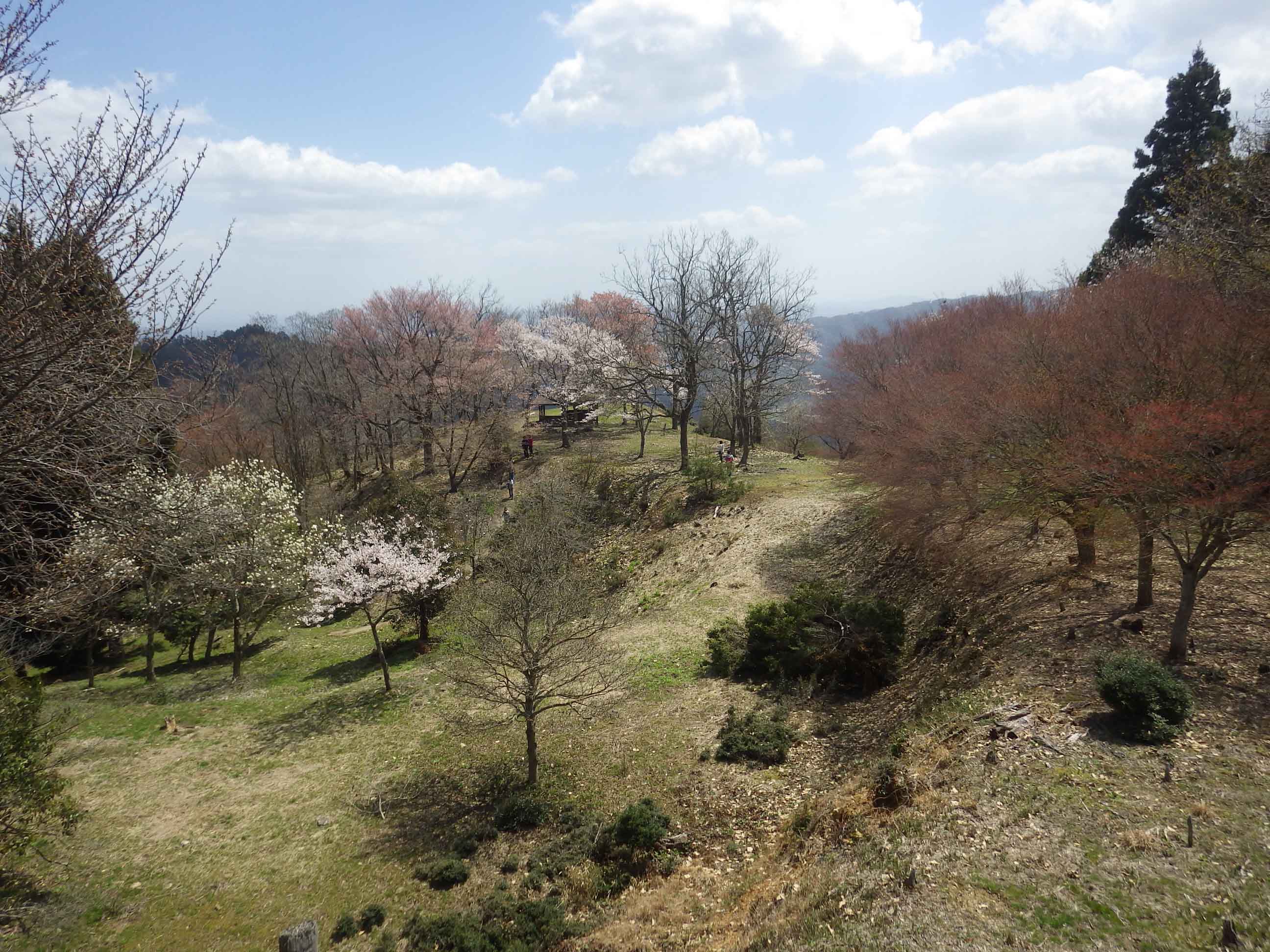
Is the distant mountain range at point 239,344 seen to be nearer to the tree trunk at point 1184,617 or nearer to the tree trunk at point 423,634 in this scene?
the tree trunk at point 423,634

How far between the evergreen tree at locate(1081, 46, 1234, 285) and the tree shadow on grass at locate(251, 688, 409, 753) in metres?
28.5

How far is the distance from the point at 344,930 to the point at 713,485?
19660 millimetres

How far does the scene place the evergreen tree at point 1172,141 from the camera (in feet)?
80.4

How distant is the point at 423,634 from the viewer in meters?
19.4

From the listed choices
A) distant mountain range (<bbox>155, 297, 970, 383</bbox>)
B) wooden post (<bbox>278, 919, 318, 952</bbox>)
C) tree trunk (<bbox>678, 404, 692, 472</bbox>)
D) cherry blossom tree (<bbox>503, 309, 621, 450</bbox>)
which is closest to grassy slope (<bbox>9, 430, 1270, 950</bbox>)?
wooden post (<bbox>278, 919, 318, 952</bbox>)

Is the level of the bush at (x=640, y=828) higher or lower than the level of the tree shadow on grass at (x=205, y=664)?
higher

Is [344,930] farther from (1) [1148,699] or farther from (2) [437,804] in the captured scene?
(1) [1148,699]

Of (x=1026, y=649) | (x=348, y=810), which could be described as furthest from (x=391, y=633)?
(x=1026, y=649)

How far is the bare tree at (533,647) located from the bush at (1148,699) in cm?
751

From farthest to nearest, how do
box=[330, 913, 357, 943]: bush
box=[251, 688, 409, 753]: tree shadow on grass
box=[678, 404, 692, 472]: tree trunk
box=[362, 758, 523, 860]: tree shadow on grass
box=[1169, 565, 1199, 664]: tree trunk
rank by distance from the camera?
box=[678, 404, 692, 472]: tree trunk → box=[251, 688, 409, 753]: tree shadow on grass → box=[362, 758, 523, 860]: tree shadow on grass → box=[1169, 565, 1199, 664]: tree trunk → box=[330, 913, 357, 943]: bush

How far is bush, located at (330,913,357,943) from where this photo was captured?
8195 millimetres

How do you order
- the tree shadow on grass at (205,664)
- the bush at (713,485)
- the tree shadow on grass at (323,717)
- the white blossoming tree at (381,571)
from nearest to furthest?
the tree shadow on grass at (323,717) → the white blossoming tree at (381,571) → the tree shadow on grass at (205,664) → the bush at (713,485)

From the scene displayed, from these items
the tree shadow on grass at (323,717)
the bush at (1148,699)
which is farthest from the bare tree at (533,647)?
the bush at (1148,699)

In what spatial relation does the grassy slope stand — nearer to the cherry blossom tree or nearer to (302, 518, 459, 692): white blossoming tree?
(302, 518, 459, 692): white blossoming tree
